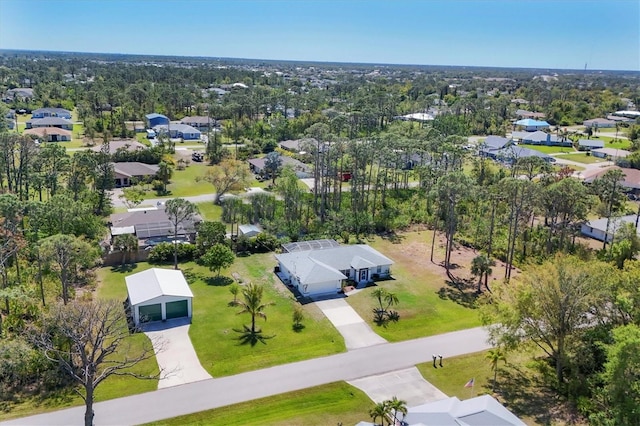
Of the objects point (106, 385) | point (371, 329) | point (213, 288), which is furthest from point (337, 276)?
point (106, 385)

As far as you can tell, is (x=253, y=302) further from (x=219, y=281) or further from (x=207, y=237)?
(x=207, y=237)

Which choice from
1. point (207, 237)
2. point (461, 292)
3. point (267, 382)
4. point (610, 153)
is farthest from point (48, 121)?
point (610, 153)

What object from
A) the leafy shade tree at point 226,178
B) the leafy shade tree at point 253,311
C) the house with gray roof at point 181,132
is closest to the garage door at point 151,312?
the leafy shade tree at point 253,311

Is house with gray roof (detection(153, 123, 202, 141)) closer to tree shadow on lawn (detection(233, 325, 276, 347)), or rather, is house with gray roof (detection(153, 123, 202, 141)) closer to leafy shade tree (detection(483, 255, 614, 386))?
tree shadow on lawn (detection(233, 325, 276, 347))

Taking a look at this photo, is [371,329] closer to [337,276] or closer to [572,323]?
[337,276]

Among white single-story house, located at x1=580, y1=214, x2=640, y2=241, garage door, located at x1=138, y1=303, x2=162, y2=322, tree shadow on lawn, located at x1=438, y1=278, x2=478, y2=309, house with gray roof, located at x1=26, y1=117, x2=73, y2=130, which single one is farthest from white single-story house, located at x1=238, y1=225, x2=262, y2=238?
house with gray roof, located at x1=26, y1=117, x2=73, y2=130

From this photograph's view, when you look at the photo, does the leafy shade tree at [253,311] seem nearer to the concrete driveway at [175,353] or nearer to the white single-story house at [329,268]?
the concrete driveway at [175,353]
